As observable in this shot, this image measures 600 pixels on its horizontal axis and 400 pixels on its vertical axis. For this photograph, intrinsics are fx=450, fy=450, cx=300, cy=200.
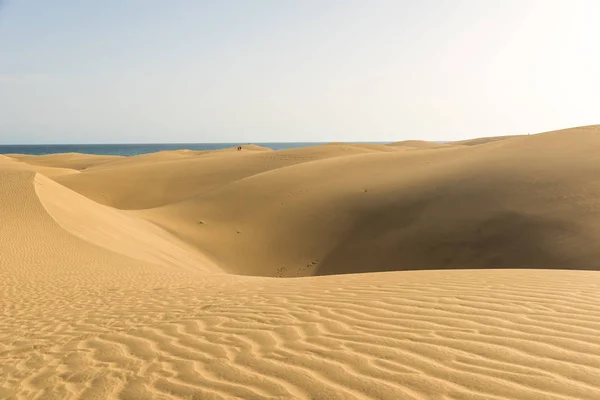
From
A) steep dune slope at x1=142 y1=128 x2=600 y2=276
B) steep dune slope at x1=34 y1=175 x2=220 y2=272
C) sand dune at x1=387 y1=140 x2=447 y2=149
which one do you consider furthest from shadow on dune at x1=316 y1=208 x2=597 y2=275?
sand dune at x1=387 y1=140 x2=447 y2=149

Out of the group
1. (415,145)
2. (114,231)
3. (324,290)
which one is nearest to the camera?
(324,290)

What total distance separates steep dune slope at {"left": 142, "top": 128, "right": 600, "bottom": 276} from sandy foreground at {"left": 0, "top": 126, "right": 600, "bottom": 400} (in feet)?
0.25

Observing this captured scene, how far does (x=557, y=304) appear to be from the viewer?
4652mm

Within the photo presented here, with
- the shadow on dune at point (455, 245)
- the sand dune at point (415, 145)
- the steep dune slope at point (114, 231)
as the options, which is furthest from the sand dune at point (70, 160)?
the shadow on dune at point (455, 245)

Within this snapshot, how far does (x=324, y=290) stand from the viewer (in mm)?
6090

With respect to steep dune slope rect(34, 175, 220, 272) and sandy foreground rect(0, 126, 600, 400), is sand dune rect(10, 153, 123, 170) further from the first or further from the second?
steep dune slope rect(34, 175, 220, 272)

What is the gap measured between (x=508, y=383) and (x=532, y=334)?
104 cm

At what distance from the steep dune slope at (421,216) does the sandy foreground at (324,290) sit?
0.08 meters

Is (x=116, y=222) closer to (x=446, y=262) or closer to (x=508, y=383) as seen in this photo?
(x=446, y=262)

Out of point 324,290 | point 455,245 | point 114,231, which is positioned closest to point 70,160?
point 114,231

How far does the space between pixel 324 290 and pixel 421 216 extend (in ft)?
32.2

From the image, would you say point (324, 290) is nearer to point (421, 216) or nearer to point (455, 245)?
point (455, 245)

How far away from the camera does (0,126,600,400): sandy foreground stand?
3.13 metres

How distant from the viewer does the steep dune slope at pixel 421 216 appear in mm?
12266
